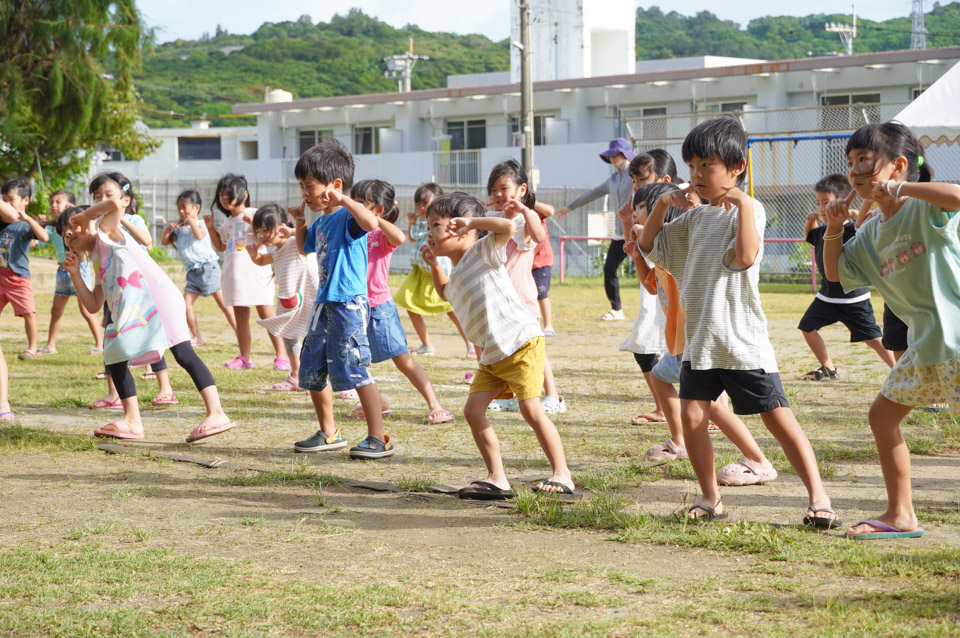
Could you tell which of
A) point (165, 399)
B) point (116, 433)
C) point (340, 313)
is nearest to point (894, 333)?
point (340, 313)

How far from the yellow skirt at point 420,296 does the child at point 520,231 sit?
1.79 metres

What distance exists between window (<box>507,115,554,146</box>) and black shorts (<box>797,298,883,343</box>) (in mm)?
26151

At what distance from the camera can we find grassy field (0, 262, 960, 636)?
3.07 meters

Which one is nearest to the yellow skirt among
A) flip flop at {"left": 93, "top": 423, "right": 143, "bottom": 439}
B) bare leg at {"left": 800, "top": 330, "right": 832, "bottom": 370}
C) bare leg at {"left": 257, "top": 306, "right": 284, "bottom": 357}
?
bare leg at {"left": 257, "top": 306, "right": 284, "bottom": 357}

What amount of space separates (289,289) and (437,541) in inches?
173

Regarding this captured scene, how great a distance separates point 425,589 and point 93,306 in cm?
377

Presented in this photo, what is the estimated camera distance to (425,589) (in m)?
3.35

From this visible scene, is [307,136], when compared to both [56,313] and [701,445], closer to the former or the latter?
[56,313]

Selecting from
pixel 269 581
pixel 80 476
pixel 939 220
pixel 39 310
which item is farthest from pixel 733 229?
pixel 39 310

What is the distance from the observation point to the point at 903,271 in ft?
12.4

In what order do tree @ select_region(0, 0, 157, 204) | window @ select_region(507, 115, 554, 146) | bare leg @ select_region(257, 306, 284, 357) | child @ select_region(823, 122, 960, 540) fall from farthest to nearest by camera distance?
1. window @ select_region(507, 115, 554, 146)
2. tree @ select_region(0, 0, 157, 204)
3. bare leg @ select_region(257, 306, 284, 357)
4. child @ select_region(823, 122, 960, 540)

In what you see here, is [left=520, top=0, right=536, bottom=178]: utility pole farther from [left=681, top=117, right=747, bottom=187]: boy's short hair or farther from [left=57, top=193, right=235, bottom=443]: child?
[left=681, top=117, right=747, bottom=187]: boy's short hair

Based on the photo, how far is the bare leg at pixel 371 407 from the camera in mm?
5559

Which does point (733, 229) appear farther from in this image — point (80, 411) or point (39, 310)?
point (39, 310)
